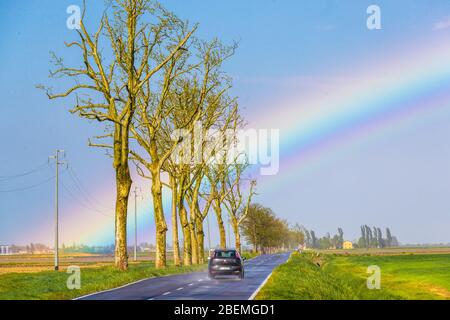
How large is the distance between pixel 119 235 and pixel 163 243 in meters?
8.32

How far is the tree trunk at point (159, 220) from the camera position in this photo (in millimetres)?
46969

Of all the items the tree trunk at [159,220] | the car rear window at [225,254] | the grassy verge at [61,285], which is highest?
the tree trunk at [159,220]

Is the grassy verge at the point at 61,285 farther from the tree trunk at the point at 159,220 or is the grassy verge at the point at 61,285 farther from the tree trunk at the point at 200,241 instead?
the tree trunk at the point at 200,241

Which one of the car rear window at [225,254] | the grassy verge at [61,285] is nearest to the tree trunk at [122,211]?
the grassy verge at [61,285]

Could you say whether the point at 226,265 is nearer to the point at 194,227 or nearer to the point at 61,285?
the point at 61,285

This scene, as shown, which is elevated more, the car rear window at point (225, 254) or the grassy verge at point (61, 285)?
the car rear window at point (225, 254)

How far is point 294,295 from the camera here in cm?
2286

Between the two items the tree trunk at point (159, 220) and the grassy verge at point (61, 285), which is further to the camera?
the tree trunk at point (159, 220)

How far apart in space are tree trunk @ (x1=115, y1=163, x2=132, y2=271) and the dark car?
546cm

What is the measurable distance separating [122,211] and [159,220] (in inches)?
346

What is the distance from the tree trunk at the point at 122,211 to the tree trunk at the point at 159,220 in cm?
797

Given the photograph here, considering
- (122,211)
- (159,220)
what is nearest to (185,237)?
(159,220)

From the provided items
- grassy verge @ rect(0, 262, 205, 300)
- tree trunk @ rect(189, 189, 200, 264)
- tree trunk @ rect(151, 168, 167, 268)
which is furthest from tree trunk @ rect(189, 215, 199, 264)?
grassy verge @ rect(0, 262, 205, 300)

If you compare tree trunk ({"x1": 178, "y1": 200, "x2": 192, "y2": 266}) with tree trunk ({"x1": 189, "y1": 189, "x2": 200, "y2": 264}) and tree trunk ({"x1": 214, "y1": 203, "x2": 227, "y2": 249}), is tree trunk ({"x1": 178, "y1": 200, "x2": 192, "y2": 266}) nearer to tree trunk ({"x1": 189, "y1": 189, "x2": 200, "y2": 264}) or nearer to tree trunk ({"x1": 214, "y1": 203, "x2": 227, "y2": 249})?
tree trunk ({"x1": 189, "y1": 189, "x2": 200, "y2": 264})
